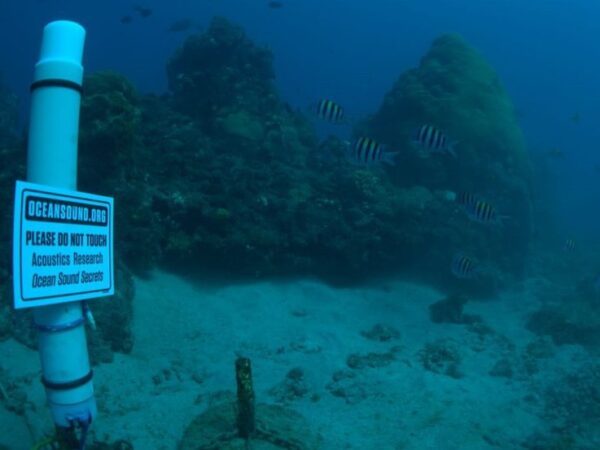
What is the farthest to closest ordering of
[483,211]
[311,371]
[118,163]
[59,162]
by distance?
[483,211] < [118,163] < [311,371] < [59,162]

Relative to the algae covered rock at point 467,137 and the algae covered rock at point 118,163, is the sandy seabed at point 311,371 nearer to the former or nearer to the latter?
the algae covered rock at point 118,163

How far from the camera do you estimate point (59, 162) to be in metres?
2.11

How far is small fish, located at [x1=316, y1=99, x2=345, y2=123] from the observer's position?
8.15 meters

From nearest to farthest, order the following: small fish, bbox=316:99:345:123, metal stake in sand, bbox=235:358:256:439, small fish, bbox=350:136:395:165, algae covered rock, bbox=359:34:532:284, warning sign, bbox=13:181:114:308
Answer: warning sign, bbox=13:181:114:308, metal stake in sand, bbox=235:358:256:439, small fish, bbox=350:136:395:165, small fish, bbox=316:99:345:123, algae covered rock, bbox=359:34:532:284

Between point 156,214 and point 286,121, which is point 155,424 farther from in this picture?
point 286,121

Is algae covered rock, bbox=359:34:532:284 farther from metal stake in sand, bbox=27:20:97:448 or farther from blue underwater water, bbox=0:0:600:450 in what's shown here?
metal stake in sand, bbox=27:20:97:448

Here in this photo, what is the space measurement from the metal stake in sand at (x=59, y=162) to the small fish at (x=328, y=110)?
6231mm

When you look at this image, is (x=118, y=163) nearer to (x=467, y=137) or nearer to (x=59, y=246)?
(x=59, y=246)

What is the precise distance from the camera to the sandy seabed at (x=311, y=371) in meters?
4.49

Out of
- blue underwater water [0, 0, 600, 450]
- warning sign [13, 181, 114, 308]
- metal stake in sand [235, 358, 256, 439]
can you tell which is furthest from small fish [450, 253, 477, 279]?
warning sign [13, 181, 114, 308]

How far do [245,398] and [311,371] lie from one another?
2.54 metres

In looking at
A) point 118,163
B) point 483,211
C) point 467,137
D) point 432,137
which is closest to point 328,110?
point 432,137

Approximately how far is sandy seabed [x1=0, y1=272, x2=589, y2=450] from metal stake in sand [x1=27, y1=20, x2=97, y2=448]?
1679 mm

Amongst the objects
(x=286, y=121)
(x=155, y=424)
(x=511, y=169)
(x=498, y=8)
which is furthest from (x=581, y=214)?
(x=498, y=8)
